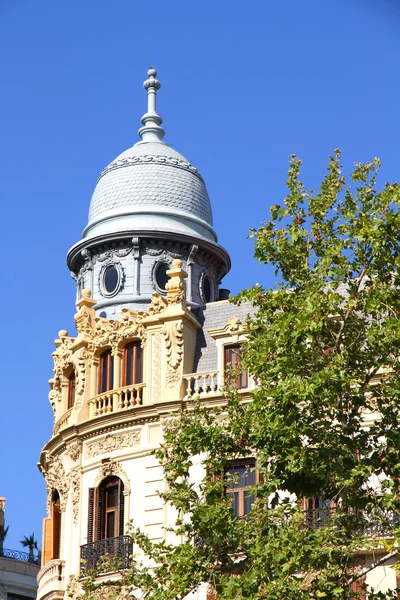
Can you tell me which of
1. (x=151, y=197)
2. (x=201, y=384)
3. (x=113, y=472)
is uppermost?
(x=151, y=197)

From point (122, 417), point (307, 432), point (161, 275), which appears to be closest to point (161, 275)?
point (161, 275)

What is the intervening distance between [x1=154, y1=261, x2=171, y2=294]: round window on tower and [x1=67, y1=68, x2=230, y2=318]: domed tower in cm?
4

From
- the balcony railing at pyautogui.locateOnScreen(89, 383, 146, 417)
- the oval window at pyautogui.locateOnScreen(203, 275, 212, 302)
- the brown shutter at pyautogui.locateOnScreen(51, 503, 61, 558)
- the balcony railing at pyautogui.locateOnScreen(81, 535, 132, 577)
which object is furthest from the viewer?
the oval window at pyautogui.locateOnScreen(203, 275, 212, 302)

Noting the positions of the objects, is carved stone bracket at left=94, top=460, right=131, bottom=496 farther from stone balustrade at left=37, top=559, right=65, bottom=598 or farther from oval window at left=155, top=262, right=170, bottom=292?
oval window at left=155, top=262, right=170, bottom=292

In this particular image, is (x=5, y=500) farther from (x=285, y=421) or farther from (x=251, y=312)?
(x=285, y=421)

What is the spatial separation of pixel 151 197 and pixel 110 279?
339cm

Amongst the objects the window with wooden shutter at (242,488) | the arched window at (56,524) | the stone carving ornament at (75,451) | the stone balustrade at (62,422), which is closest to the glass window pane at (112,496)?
the stone carving ornament at (75,451)

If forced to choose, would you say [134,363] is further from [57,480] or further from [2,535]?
[2,535]

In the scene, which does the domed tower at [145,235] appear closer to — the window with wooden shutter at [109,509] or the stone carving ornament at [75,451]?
the stone carving ornament at [75,451]

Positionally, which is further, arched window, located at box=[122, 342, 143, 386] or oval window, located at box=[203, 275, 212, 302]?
oval window, located at box=[203, 275, 212, 302]

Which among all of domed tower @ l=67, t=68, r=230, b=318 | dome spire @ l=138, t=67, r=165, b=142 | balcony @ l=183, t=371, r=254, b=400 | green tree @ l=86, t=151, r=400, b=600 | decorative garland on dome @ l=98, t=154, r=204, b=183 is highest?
dome spire @ l=138, t=67, r=165, b=142

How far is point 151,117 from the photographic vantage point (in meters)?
52.0

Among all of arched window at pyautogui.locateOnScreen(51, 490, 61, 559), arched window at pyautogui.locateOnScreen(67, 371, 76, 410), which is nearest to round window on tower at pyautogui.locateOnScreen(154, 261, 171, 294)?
arched window at pyautogui.locateOnScreen(67, 371, 76, 410)

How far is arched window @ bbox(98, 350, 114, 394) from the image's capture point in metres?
44.1
